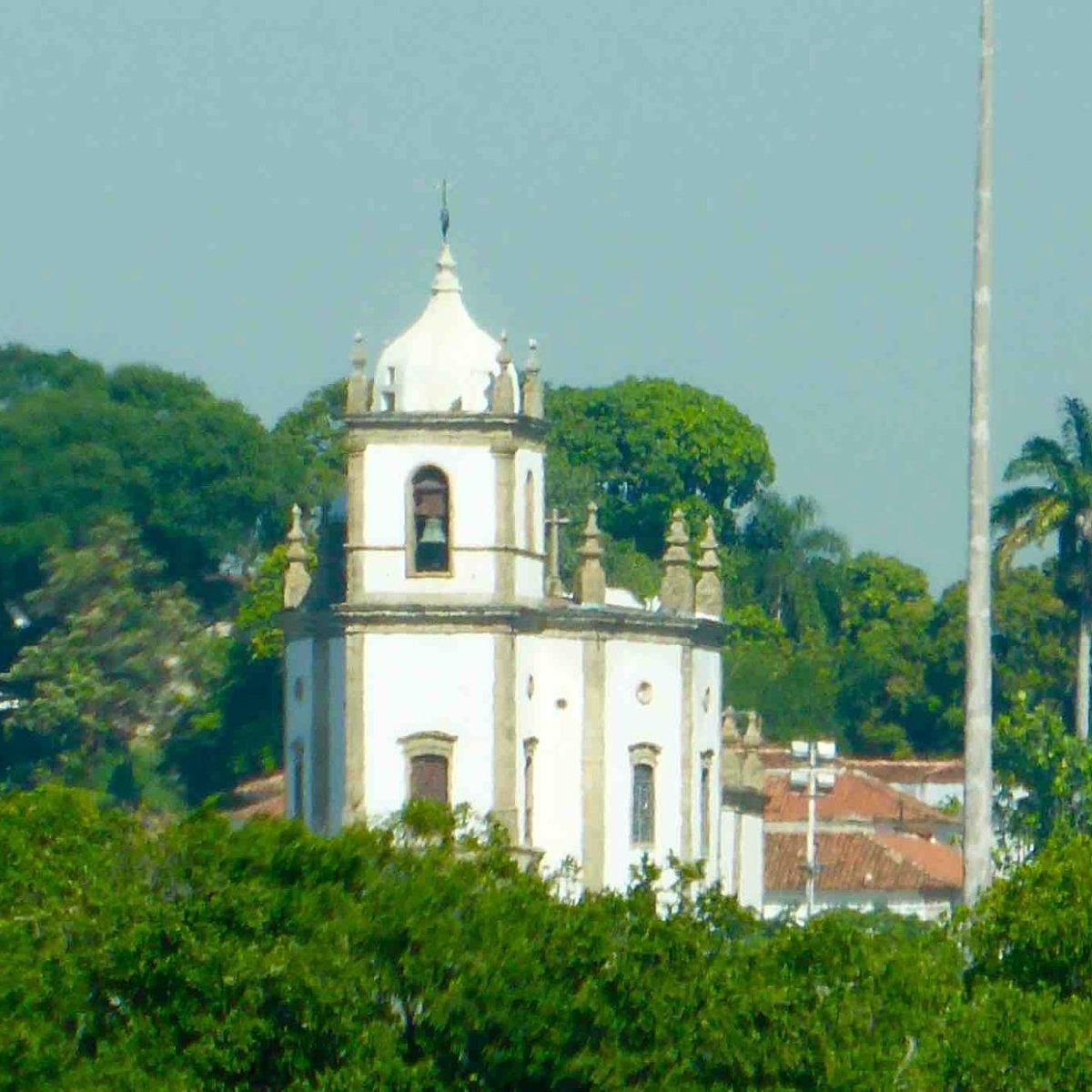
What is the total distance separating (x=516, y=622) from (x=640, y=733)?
11.6ft

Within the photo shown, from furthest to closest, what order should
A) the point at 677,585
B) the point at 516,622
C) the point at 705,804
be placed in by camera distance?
1. the point at 677,585
2. the point at 705,804
3. the point at 516,622

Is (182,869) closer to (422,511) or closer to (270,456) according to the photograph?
(422,511)

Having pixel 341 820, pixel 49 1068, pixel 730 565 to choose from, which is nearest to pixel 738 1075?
pixel 49 1068

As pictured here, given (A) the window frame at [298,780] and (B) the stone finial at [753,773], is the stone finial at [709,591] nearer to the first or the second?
(B) the stone finial at [753,773]

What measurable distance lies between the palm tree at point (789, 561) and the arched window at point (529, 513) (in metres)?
47.2

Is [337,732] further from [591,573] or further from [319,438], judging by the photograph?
[319,438]

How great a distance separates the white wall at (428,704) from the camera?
2286 inches

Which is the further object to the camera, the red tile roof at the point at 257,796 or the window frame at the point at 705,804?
the red tile roof at the point at 257,796

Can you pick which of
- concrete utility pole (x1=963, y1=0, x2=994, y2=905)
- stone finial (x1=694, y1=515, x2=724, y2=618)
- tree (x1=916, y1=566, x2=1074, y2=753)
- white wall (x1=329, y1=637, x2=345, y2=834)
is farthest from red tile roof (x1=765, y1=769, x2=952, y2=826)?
concrete utility pole (x1=963, y1=0, x2=994, y2=905)

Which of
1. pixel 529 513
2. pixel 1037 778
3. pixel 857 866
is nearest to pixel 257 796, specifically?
pixel 857 866

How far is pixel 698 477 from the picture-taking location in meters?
104

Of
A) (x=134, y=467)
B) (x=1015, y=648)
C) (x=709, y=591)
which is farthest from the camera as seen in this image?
(x=1015, y=648)

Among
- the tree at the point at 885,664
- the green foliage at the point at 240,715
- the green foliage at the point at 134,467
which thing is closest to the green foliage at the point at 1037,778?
the green foliage at the point at 240,715

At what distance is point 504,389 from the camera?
2299 inches
